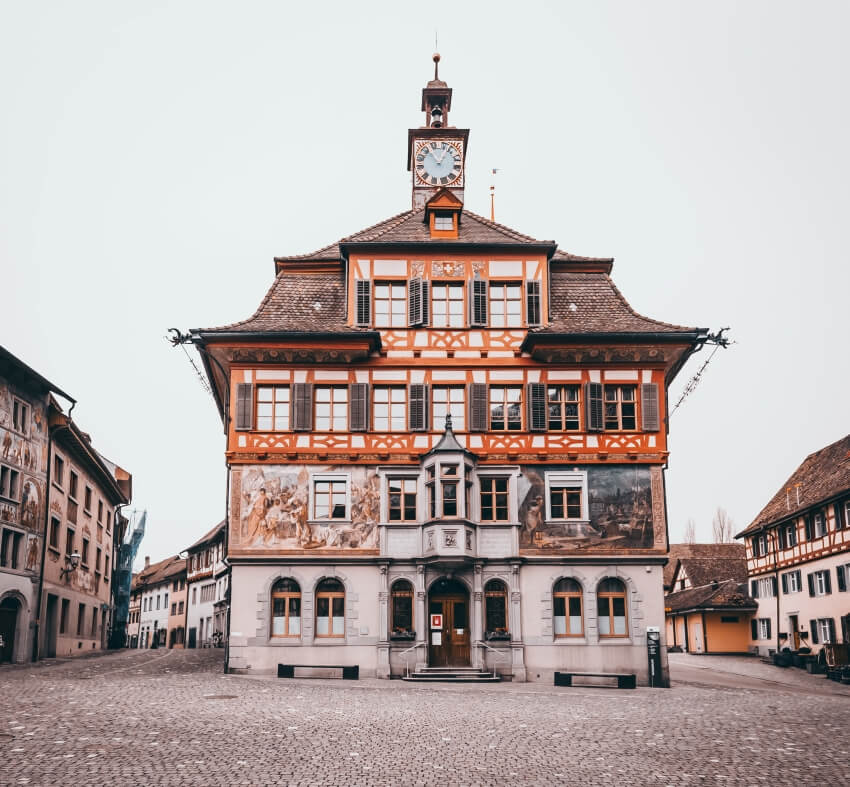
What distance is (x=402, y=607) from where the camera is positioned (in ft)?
108

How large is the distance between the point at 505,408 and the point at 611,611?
24.2ft

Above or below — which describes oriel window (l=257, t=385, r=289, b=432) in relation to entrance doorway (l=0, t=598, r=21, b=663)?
above

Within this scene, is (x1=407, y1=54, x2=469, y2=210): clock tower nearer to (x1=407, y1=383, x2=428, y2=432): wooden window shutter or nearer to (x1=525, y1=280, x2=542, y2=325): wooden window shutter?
(x1=525, y1=280, x2=542, y2=325): wooden window shutter

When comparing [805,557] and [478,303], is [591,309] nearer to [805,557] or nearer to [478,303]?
[478,303]

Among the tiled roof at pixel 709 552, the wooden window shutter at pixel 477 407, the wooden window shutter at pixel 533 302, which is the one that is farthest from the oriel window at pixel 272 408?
the tiled roof at pixel 709 552

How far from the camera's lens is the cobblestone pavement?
12484 mm

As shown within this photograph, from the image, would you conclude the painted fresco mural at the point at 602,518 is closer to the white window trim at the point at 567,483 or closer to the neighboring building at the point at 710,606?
the white window trim at the point at 567,483

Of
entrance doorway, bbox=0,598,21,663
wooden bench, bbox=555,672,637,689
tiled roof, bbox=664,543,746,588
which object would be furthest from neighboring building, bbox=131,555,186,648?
wooden bench, bbox=555,672,637,689

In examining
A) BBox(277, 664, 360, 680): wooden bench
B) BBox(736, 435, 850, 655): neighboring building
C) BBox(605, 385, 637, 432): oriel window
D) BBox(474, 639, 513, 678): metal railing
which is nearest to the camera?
BBox(277, 664, 360, 680): wooden bench

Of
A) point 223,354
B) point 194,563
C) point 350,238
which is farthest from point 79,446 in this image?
point 194,563

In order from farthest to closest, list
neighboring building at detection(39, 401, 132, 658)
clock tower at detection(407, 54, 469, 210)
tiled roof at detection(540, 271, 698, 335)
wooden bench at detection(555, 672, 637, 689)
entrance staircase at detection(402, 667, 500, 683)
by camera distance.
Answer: neighboring building at detection(39, 401, 132, 658)
clock tower at detection(407, 54, 469, 210)
tiled roof at detection(540, 271, 698, 335)
entrance staircase at detection(402, 667, 500, 683)
wooden bench at detection(555, 672, 637, 689)

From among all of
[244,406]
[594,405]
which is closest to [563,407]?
[594,405]

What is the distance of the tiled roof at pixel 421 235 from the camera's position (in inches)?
1398

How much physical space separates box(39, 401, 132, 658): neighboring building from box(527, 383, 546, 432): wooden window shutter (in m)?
19.0
